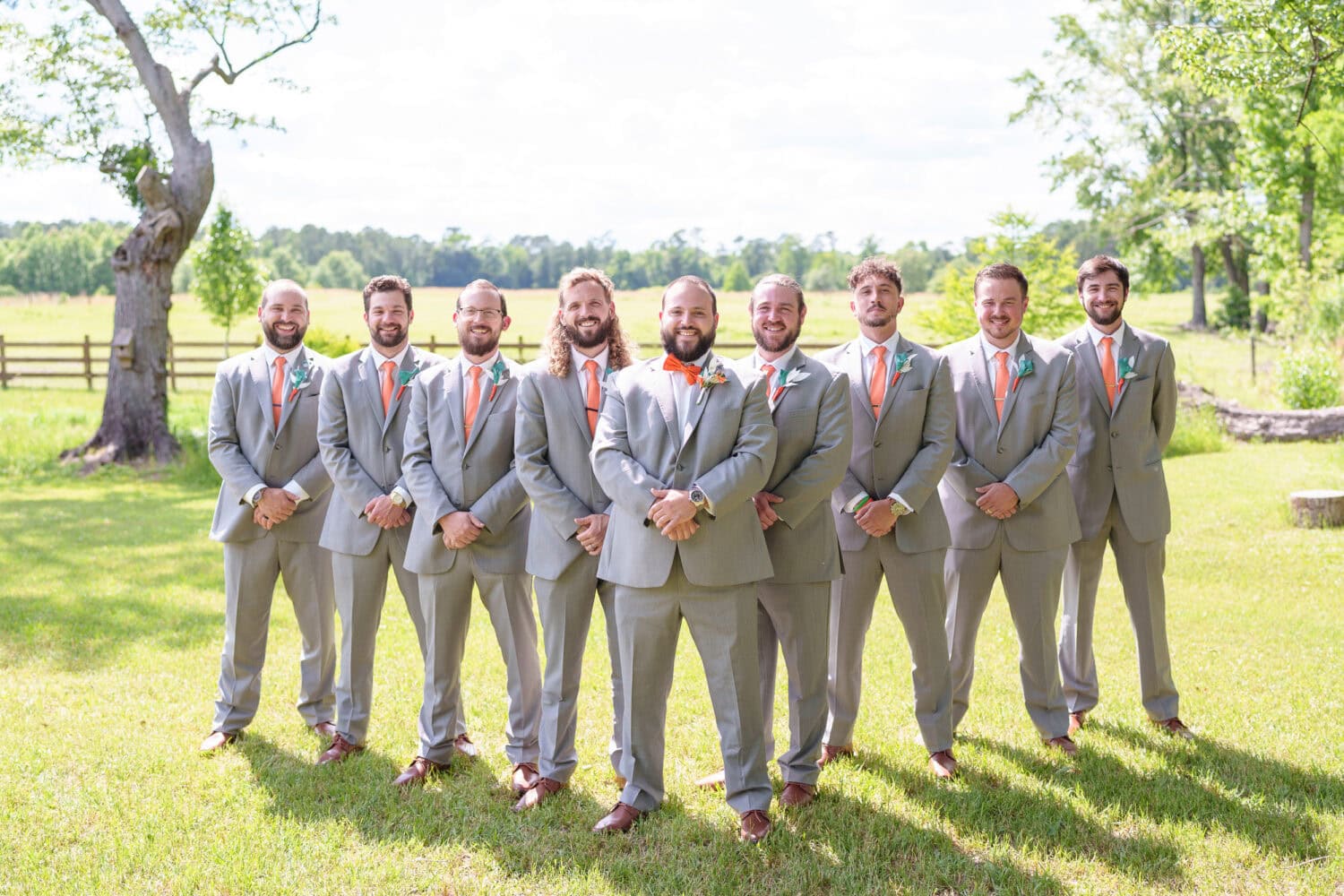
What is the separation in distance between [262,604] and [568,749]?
7.03 feet

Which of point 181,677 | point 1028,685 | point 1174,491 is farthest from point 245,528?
point 1174,491

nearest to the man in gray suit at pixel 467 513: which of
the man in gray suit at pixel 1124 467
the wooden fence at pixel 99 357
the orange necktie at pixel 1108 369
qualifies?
the man in gray suit at pixel 1124 467

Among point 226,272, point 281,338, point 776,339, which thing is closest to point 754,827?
point 776,339

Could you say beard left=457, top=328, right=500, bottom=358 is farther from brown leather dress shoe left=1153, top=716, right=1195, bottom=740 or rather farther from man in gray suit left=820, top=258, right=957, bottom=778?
brown leather dress shoe left=1153, top=716, right=1195, bottom=740

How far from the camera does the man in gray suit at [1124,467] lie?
6602 millimetres

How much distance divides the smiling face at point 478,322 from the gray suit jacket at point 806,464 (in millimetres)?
1324

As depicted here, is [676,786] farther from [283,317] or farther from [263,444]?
[283,317]

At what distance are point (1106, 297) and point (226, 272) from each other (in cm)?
3038

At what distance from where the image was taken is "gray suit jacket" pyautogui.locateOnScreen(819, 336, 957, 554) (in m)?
5.97

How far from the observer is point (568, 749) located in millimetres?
5871

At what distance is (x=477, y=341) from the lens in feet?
19.6

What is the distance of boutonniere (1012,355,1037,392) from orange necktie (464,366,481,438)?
2812mm

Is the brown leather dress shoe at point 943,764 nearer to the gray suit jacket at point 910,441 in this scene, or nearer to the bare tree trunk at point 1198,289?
the gray suit jacket at point 910,441

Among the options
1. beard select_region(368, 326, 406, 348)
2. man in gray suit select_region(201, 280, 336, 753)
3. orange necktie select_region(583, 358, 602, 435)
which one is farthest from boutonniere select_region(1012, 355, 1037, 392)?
man in gray suit select_region(201, 280, 336, 753)
